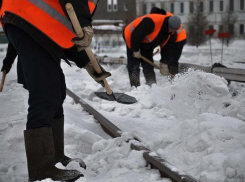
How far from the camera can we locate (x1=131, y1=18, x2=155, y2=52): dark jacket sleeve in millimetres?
6719

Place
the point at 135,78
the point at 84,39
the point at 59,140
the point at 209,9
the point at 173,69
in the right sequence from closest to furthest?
1. the point at 84,39
2. the point at 59,140
3. the point at 135,78
4. the point at 173,69
5. the point at 209,9

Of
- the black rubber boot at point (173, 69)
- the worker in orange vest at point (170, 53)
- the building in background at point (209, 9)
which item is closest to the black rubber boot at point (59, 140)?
the worker in orange vest at point (170, 53)

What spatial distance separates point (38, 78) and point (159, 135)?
1.26 meters

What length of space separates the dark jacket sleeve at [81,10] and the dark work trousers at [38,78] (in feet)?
1.00

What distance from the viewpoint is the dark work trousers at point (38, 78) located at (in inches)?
97.8

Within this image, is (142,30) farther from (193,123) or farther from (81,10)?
(81,10)

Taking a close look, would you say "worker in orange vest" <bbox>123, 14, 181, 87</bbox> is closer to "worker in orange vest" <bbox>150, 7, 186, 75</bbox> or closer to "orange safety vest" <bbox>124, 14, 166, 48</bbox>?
"orange safety vest" <bbox>124, 14, 166, 48</bbox>

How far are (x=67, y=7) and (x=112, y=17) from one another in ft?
197

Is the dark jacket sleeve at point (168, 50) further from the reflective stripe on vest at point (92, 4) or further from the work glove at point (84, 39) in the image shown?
the work glove at point (84, 39)

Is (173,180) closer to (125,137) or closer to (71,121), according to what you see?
(125,137)

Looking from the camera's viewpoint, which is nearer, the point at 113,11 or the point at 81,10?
the point at 81,10

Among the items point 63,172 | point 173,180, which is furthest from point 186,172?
point 63,172

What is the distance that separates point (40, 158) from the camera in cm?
254

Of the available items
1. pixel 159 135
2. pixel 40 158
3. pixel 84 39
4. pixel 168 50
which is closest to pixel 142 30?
pixel 168 50
